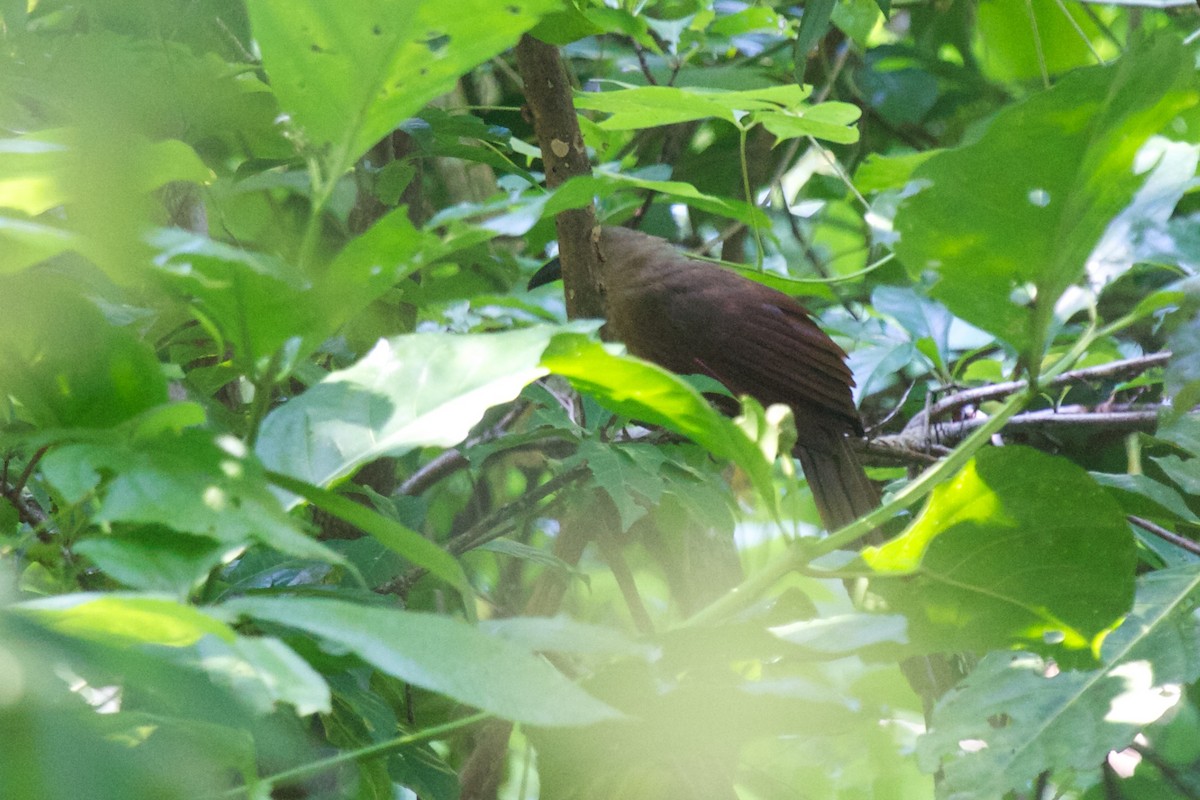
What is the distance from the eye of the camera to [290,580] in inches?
47.4

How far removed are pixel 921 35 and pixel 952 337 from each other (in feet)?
5.15

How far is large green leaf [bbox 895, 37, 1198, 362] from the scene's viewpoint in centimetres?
71

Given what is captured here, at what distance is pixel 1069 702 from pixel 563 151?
90 centimetres

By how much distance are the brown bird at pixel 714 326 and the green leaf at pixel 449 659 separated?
216 centimetres

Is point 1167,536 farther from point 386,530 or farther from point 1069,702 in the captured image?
point 386,530

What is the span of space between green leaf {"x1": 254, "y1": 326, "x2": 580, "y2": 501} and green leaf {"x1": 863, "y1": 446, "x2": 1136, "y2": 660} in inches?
11.7

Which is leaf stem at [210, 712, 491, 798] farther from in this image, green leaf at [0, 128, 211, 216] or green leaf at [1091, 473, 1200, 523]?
green leaf at [1091, 473, 1200, 523]

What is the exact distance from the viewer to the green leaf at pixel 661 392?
688mm

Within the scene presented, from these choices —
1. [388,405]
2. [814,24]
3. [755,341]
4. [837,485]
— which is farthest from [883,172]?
[755,341]

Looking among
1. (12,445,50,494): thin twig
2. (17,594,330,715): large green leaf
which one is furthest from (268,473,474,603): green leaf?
(12,445,50,494): thin twig

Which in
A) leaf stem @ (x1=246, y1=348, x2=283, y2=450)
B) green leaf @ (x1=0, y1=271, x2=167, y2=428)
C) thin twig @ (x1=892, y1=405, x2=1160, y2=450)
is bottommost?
thin twig @ (x1=892, y1=405, x2=1160, y2=450)

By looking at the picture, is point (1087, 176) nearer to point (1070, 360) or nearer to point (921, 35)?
point (1070, 360)

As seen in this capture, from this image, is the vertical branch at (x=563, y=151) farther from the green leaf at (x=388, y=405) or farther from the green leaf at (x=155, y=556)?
the green leaf at (x=155, y=556)

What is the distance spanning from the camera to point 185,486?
595 mm
